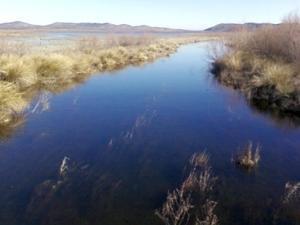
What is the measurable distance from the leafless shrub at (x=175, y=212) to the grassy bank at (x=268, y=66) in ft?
25.3

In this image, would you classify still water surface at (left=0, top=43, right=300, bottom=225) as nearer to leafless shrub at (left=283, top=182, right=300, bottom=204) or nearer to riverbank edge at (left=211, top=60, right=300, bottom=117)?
leafless shrub at (left=283, top=182, right=300, bottom=204)

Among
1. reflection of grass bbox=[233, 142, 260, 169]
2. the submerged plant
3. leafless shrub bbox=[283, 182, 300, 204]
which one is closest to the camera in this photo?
the submerged plant

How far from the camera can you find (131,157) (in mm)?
8133

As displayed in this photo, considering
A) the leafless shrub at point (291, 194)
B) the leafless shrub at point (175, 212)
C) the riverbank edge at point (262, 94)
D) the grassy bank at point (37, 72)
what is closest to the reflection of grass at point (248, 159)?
the leafless shrub at point (291, 194)

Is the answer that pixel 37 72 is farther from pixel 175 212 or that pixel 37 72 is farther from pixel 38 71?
pixel 175 212

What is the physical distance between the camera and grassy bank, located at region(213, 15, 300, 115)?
13.2m

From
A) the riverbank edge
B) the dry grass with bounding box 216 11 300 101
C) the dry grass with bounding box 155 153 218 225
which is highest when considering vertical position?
the dry grass with bounding box 216 11 300 101

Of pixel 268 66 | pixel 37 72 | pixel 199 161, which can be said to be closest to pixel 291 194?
pixel 199 161

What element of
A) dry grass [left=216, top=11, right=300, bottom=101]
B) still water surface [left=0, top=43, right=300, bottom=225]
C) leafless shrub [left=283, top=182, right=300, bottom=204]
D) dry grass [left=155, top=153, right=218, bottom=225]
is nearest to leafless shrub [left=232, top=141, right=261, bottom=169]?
still water surface [left=0, top=43, right=300, bottom=225]

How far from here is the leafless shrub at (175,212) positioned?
555 centimetres

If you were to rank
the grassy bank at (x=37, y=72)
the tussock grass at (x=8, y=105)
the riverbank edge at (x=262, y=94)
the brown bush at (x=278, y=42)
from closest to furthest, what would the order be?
the tussock grass at (x=8, y=105) → the grassy bank at (x=37, y=72) → the riverbank edge at (x=262, y=94) → the brown bush at (x=278, y=42)

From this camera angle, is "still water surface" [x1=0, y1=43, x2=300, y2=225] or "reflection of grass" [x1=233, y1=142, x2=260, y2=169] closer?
"still water surface" [x1=0, y1=43, x2=300, y2=225]

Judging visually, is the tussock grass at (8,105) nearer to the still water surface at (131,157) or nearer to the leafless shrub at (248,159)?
the still water surface at (131,157)

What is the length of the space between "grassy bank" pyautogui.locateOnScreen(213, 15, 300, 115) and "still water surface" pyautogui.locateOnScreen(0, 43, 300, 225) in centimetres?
111
